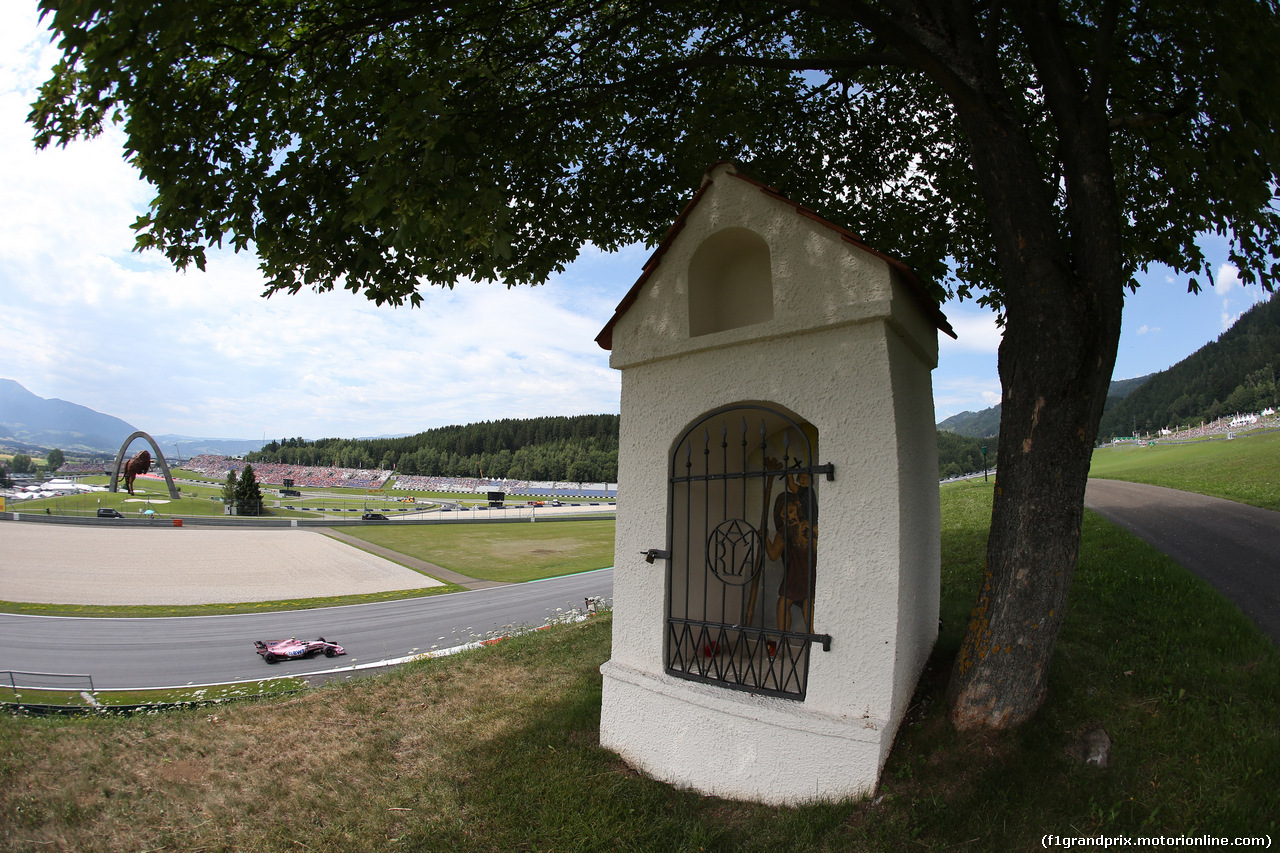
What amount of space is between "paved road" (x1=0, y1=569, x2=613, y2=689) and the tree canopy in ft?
51.2

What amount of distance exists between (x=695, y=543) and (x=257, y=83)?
5.69 m

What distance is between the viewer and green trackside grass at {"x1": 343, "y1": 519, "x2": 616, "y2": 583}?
3728cm

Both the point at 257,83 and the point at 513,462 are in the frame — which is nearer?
the point at 257,83

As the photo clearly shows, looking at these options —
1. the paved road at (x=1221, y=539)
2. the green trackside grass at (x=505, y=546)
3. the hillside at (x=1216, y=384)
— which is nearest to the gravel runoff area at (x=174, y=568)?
the green trackside grass at (x=505, y=546)

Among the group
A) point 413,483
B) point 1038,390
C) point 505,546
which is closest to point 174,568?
point 505,546

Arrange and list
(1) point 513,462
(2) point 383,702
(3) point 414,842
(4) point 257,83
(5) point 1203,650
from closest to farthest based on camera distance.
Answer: (3) point 414,842
(5) point 1203,650
(4) point 257,83
(2) point 383,702
(1) point 513,462

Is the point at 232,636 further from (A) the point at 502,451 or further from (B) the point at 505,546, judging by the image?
(A) the point at 502,451

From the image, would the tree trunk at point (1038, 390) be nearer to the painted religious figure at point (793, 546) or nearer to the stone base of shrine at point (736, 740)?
the stone base of shrine at point (736, 740)

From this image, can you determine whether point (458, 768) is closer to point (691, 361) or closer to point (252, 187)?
point (691, 361)

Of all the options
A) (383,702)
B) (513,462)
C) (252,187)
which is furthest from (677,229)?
(513,462)

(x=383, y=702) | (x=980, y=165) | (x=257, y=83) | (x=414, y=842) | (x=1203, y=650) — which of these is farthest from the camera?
(x=383, y=702)

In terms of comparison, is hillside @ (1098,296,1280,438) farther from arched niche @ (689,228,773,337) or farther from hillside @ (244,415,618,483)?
arched niche @ (689,228,773,337)

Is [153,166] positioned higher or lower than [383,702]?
higher

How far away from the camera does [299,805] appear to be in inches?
171
